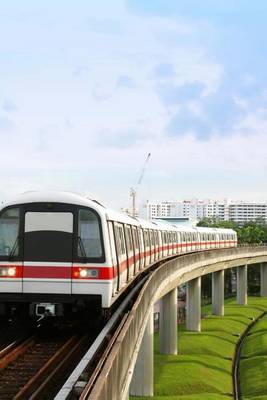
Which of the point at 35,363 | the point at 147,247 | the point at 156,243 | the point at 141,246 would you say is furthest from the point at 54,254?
the point at 156,243

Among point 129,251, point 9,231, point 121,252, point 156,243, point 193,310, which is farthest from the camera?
point 193,310

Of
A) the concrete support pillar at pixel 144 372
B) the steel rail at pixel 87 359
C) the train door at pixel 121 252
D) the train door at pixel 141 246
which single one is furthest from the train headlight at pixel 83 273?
the concrete support pillar at pixel 144 372

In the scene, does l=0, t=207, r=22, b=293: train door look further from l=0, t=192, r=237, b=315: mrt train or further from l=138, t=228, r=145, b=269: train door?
l=138, t=228, r=145, b=269: train door

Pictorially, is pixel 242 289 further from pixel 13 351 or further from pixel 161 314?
pixel 13 351

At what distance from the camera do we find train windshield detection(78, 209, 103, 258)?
13.9 m

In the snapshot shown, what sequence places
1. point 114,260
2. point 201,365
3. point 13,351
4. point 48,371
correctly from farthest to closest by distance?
point 201,365 → point 114,260 → point 13,351 → point 48,371

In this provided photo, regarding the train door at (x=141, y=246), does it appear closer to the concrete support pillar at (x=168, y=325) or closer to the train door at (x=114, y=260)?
the train door at (x=114, y=260)

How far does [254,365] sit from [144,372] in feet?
34.3

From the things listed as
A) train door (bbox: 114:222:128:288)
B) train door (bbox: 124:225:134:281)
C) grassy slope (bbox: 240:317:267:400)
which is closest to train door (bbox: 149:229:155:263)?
grassy slope (bbox: 240:317:267:400)

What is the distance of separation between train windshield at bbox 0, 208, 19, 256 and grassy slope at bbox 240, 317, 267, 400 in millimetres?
20170

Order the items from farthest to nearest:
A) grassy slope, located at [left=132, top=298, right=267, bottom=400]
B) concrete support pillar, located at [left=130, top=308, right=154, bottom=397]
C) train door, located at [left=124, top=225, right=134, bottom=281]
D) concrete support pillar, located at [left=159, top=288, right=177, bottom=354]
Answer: concrete support pillar, located at [left=159, top=288, right=177, bottom=354] < grassy slope, located at [left=132, top=298, right=267, bottom=400] < concrete support pillar, located at [left=130, top=308, right=154, bottom=397] < train door, located at [left=124, top=225, right=134, bottom=281]

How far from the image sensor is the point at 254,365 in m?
38.3

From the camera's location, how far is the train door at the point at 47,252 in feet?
45.1

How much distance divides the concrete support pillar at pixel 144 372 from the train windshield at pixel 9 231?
56.2 ft
